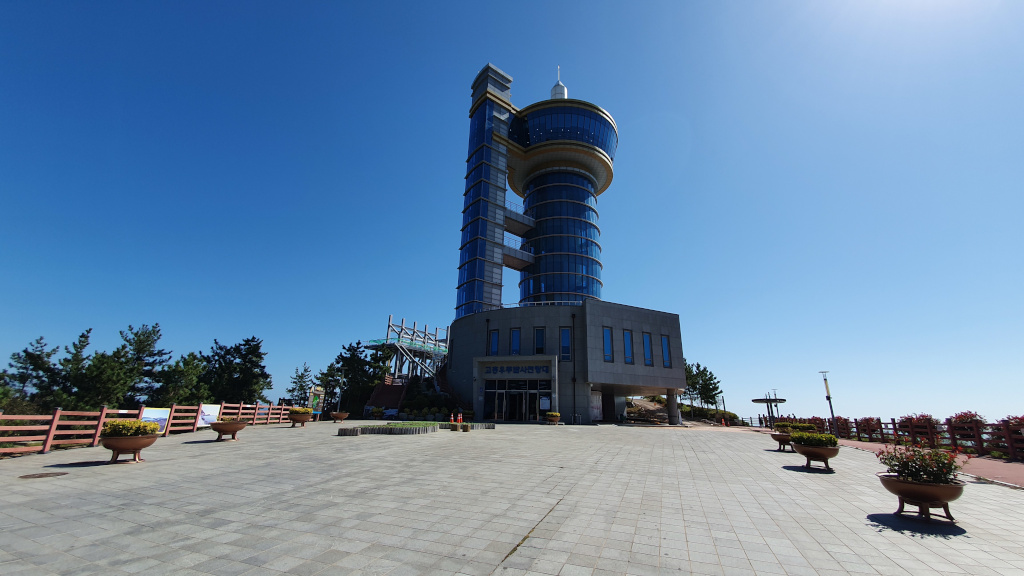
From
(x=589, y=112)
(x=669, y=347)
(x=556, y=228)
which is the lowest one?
(x=669, y=347)

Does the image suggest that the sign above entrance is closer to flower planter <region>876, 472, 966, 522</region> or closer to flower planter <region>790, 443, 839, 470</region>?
flower planter <region>790, 443, 839, 470</region>

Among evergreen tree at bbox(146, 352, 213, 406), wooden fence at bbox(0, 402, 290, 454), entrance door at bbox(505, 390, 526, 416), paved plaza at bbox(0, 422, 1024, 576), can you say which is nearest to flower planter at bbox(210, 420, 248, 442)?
wooden fence at bbox(0, 402, 290, 454)

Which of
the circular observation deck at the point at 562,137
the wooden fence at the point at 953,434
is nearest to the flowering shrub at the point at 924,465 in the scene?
the wooden fence at the point at 953,434

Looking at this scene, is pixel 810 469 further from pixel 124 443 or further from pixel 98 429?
pixel 98 429

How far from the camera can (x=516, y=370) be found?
1409 inches

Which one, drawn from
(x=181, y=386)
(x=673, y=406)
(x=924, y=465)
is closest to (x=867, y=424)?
(x=673, y=406)

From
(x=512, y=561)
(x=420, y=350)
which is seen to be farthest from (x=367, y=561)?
(x=420, y=350)

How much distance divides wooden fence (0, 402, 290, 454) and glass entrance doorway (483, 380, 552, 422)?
16.7 meters

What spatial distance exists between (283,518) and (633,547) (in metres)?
5.33

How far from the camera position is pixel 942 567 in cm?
461

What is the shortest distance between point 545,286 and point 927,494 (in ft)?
161

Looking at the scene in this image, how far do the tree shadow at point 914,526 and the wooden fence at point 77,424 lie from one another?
20734mm

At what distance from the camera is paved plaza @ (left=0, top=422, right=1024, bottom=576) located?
458 cm

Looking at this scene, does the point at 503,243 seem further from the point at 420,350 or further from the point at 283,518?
the point at 283,518
